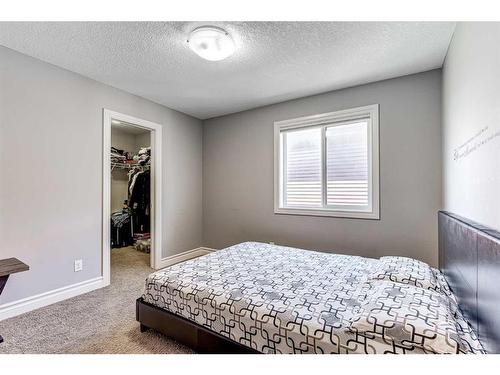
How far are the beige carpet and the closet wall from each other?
9.70 feet

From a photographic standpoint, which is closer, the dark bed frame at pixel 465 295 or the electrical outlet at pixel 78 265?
the dark bed frame at pixel 465 295

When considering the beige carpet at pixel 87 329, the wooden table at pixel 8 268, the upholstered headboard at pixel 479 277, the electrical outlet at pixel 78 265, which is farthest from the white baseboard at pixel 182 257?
the upholstered headboard at pixel 479 277

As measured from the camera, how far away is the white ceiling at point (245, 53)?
1923 millimetres

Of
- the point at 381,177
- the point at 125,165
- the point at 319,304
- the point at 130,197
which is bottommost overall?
the point at 319,304

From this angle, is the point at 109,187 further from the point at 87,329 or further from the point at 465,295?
the point at 465,295

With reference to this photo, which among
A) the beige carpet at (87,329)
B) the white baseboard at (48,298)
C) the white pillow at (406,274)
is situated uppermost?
the white pillow at (406,274)

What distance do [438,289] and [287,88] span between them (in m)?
2.58

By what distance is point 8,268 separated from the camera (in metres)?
1.87

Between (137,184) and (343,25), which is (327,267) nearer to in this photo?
(343,25)

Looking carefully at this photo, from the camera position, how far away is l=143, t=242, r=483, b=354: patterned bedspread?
1079mm

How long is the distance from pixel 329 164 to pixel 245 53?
1.78 metres

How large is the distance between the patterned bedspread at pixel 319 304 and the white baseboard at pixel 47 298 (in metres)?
1.34

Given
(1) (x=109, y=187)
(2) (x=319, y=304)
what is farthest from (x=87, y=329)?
(2) (x=319, y=304)

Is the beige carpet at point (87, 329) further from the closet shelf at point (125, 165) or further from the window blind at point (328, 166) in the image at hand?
the closet shelf at point (125, 165)
